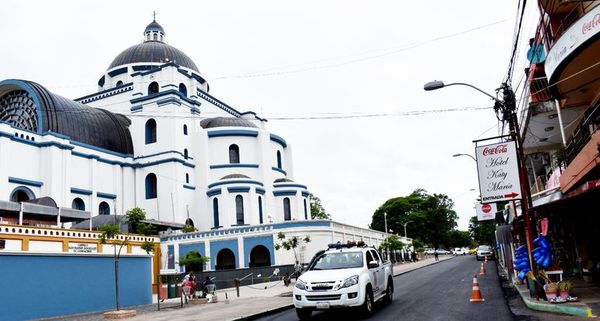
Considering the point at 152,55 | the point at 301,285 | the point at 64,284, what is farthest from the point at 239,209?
the point at 301,285

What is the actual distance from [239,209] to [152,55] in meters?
25.2

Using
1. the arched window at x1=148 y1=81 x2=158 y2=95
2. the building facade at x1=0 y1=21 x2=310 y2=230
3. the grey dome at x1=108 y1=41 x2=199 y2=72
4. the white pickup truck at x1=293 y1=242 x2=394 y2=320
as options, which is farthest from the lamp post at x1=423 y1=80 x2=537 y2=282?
the grey dome at x1=108 y1=41 x2=199 y2=72

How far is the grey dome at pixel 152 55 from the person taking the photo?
6212cm

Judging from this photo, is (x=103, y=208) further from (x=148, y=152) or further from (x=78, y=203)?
(x=148, y=152)

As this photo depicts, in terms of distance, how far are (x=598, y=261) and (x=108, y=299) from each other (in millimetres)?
18648

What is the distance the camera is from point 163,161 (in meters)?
51.0

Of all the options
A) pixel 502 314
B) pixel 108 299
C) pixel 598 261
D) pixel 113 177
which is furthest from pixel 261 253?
pixel 502 314

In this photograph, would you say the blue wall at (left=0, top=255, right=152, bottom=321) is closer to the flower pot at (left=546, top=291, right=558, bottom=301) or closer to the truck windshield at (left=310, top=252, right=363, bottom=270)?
the truck windshield at (left=310, top=252, right=363, bottom=270)

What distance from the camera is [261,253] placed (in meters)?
44.5

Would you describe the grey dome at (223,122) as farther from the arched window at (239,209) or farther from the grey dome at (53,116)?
the arched window at (239,209)

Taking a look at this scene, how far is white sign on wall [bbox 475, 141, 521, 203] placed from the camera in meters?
13.7

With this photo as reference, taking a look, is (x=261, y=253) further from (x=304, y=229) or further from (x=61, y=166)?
(x=61, y=166)

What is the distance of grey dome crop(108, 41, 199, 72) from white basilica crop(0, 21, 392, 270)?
0.59ft

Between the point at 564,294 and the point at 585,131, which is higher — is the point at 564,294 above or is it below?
below
